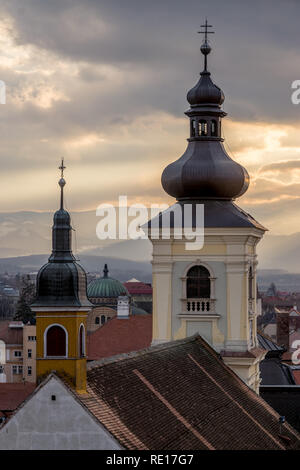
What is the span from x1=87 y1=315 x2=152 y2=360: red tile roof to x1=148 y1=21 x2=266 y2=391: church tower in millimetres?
41997

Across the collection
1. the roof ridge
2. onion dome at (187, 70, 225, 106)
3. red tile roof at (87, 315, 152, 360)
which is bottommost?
red tile roof at (87, 315, 152, 360)

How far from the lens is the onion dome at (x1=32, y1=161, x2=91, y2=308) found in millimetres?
24156

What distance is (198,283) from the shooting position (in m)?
40.1

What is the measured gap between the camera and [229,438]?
26.9m

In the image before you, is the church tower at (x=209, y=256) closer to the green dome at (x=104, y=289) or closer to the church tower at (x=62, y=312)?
the church tower at (x=62, y=312)

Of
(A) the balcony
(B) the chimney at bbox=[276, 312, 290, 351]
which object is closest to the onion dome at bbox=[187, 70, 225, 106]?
(A) the balcony

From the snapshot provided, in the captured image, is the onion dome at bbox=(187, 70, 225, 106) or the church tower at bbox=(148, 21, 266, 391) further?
the onion dome at bbox=(187, 70, 225, 106)

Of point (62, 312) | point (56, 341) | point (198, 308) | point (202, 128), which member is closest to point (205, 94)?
point (202, 128)

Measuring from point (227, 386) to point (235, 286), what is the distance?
649 centimetres

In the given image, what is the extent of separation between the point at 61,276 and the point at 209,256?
15.9 meters

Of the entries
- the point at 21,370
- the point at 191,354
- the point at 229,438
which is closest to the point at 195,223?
the point at 191,354

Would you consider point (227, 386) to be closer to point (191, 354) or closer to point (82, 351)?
point (191, 354)

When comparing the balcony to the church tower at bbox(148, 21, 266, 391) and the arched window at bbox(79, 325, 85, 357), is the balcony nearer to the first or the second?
the church tower at bbox(148, 21, 266, 391)

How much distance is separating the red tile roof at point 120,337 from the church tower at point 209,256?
42.0 meters
